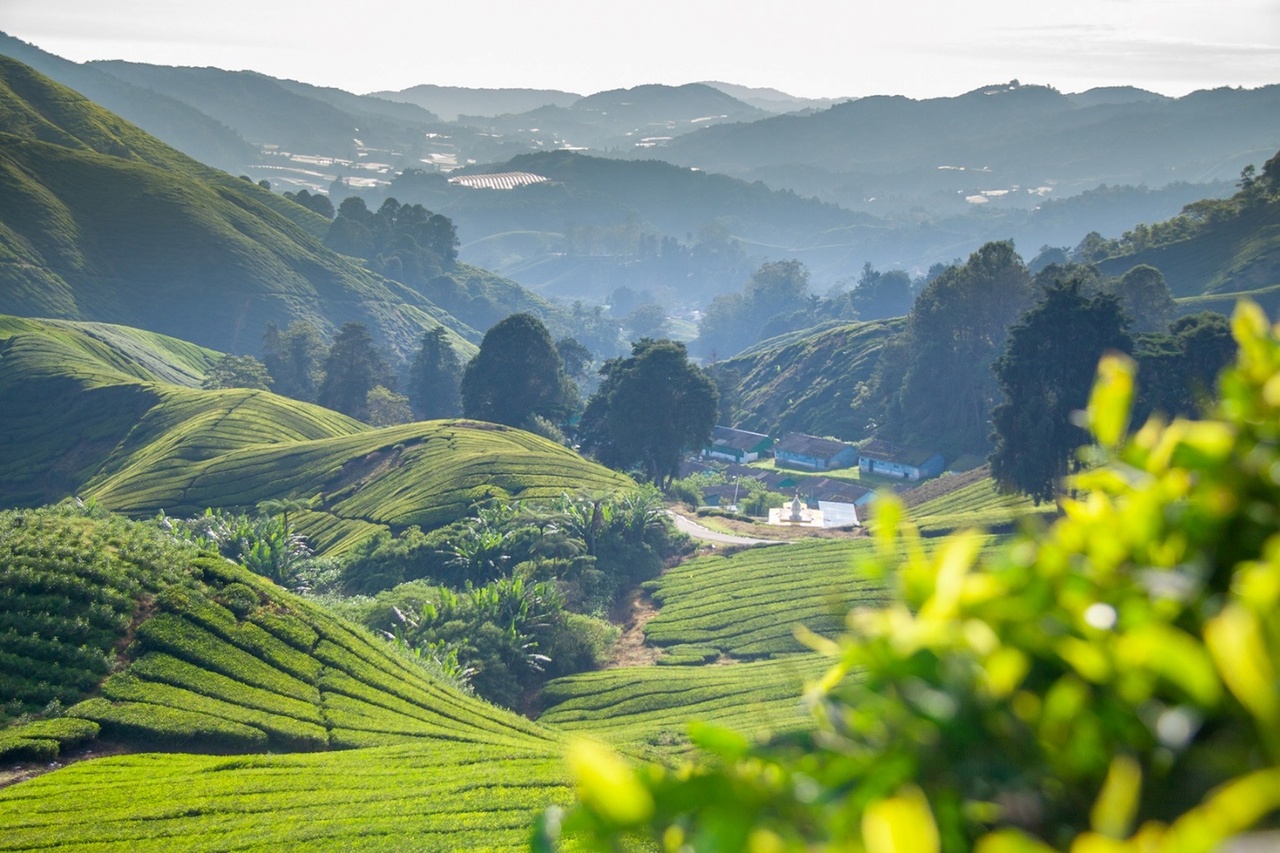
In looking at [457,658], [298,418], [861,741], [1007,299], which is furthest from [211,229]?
[861,741]

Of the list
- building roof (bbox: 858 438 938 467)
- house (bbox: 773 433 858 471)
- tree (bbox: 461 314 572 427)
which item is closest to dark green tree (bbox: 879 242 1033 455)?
building roof (bbox: 858 438 938 467)

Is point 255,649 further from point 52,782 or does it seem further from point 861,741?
point 861,741

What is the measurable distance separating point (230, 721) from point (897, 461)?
192ft

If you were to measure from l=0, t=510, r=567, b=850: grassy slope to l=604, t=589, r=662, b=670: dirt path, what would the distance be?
882 cm

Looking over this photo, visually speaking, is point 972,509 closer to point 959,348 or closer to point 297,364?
point 959,348

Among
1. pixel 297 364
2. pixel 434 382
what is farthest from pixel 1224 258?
pixel 297 364

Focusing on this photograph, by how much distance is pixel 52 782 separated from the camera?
12953mm

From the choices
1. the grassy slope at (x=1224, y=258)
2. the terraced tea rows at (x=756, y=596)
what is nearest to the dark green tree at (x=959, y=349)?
the grassy slope at (x=1224, y=258)

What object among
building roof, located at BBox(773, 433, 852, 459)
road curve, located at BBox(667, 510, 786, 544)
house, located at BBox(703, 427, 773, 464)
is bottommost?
house, located at BBox(703, 427, 773, 464)

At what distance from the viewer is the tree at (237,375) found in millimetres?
70938

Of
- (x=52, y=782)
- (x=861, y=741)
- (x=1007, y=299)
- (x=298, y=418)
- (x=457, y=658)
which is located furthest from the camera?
(x=1007, y=299)

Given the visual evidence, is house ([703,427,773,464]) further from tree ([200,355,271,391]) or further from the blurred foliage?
the blurred foliage

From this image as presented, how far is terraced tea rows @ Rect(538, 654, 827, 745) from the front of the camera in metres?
20.5

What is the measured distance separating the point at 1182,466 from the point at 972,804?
74 cm
